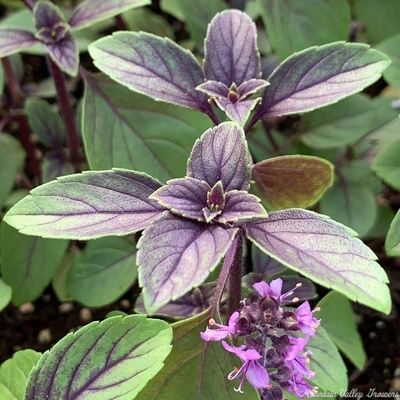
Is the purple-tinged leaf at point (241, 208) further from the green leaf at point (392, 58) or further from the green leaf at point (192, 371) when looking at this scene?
the green leaf at point (392, 58)

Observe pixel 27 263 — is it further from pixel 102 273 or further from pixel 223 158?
pixel 223 158

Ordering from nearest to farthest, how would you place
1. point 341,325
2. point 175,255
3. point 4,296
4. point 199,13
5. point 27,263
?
point 175,255, point 4,296, point 341,325, point 27,263, point 199,13

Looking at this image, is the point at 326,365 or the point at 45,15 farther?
the point at 45,15

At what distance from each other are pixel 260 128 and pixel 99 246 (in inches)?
18.9

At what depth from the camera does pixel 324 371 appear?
0.77 m

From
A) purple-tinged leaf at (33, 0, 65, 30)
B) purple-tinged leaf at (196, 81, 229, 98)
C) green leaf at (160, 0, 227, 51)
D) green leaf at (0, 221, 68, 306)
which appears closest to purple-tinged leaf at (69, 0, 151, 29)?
purple-tinged leaf at (33, 0, 65, 30)

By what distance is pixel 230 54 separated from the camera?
78 centimetres

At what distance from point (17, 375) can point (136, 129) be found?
16.6 inches

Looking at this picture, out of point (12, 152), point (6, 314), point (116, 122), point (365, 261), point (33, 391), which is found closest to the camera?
point (365, 261)

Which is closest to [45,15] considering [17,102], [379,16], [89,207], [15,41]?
[15,41]

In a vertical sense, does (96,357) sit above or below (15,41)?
below

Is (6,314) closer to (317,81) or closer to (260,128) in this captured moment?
(260,128)

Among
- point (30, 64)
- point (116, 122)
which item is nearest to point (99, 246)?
point (116, 122)

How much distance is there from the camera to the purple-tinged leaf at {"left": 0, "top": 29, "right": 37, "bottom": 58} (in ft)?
2.75
